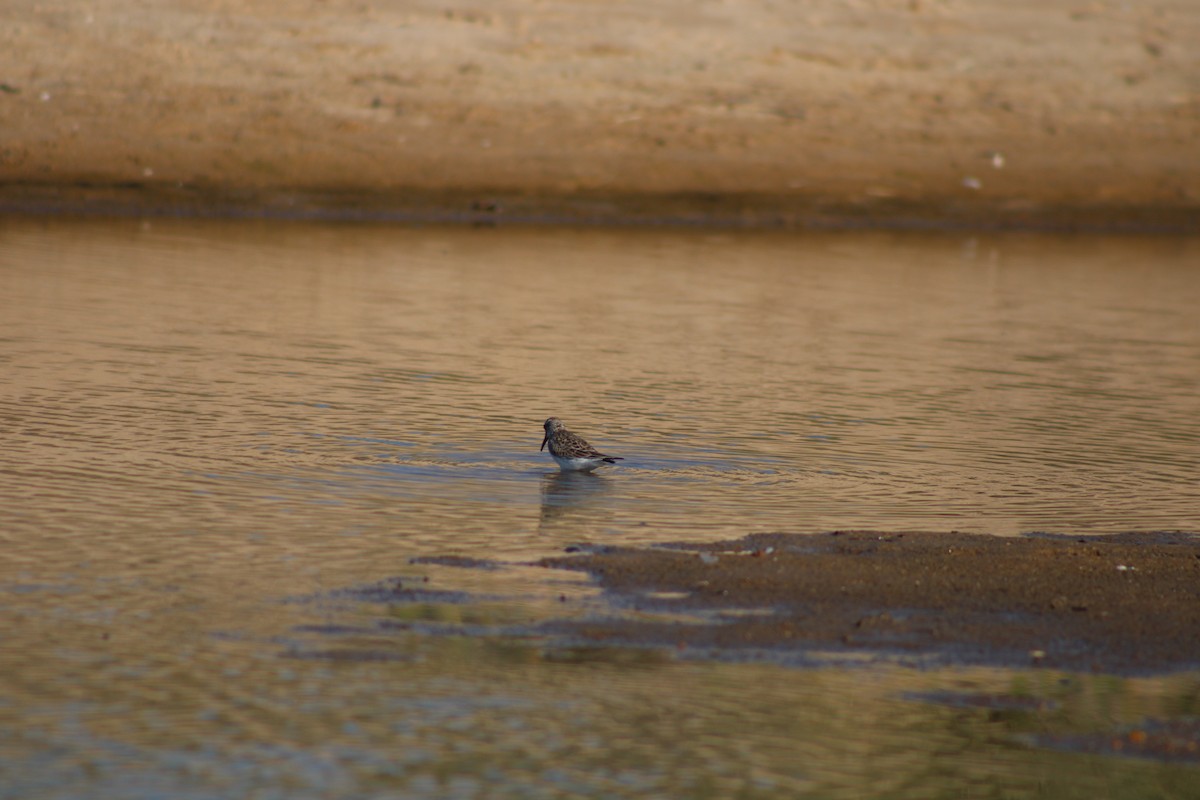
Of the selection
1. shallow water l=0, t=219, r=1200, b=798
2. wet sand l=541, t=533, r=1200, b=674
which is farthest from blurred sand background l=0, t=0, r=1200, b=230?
wet sand l=541, t=533, r=1200, b=674

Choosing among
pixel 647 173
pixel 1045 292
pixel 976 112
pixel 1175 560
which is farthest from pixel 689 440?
pixel 976 112

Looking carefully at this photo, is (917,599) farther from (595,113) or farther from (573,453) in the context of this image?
(595,113)

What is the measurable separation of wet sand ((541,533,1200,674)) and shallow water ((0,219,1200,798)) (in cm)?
30

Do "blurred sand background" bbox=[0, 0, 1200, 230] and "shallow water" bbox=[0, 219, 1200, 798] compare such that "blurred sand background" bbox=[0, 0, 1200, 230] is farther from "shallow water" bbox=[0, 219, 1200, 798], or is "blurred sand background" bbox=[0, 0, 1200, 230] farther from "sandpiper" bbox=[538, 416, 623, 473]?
"sandpiper" bbox=[538, 416, 623, 473]

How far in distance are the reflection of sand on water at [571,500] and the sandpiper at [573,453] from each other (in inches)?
4.0

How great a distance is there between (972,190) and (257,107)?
529 inches

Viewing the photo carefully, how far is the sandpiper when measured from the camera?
1206 cm

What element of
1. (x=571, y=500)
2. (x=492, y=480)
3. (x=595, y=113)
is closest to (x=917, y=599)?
(x=571, y=500)

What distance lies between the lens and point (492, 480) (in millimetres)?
12102

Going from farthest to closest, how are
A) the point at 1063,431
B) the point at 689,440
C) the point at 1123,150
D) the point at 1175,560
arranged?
the point at 1123,150 < the point at 1063,431 < the point at 689,440 < the point at 1175,560

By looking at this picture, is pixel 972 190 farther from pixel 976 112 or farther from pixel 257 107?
pixel 257 107

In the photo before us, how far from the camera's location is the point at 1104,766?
6977 mm

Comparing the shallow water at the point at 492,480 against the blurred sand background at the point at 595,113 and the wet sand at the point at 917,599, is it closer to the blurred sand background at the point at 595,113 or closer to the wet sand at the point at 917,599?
the wet sand at the point at 917,599

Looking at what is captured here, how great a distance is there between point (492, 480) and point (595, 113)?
74.5 ft
